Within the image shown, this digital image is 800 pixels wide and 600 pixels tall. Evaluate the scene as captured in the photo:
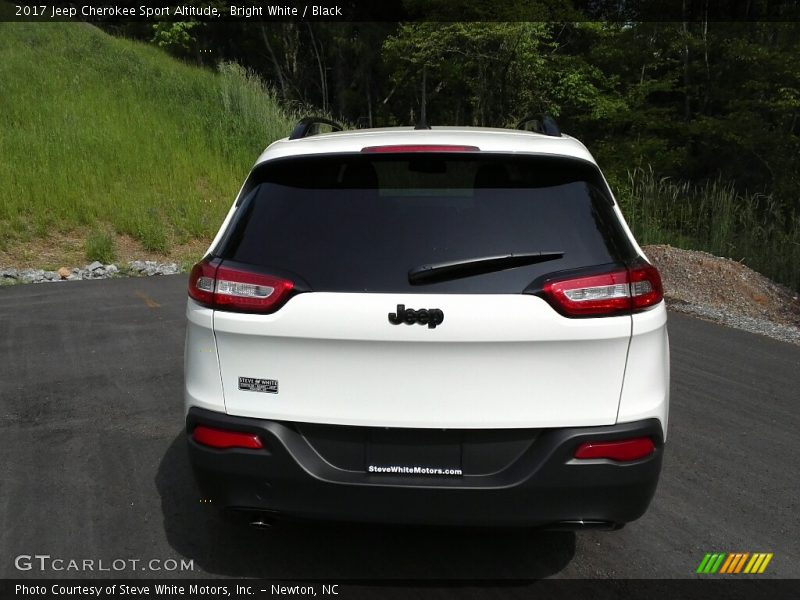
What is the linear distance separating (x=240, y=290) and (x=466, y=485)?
3.54 feet

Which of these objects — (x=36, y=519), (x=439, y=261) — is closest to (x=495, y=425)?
(x=439, y=261)

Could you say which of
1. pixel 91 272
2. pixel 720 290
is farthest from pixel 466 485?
pixel 91 272

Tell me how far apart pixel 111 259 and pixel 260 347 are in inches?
455

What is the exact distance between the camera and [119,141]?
59.0 feet

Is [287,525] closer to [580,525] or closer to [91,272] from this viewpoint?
[580,525]

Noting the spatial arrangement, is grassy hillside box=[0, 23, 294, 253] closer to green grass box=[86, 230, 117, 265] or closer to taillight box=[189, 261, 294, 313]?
green grass box=[86, 230, 117, 265]

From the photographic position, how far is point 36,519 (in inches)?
144

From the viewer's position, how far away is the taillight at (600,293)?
8.73 ft

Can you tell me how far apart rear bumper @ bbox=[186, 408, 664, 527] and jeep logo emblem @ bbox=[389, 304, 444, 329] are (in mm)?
548

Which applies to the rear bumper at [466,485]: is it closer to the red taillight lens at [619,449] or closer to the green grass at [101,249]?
A: the red taillight lens at [619,449]

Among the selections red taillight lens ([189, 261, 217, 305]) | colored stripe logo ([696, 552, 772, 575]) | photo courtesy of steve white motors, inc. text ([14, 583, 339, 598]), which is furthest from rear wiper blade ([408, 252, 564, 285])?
colored stripe logo ([696, 552, 772, 575])

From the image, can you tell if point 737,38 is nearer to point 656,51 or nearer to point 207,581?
point 656,51

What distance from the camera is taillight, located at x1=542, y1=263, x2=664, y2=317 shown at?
2.66 m

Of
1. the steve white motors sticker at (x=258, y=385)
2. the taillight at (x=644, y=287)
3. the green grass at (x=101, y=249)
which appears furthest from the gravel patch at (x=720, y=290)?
the green grass at (x=101, y=249)
